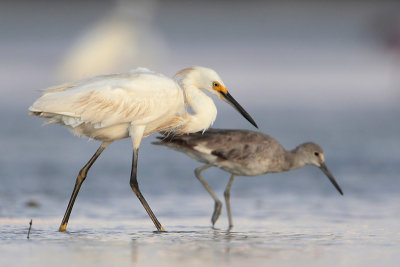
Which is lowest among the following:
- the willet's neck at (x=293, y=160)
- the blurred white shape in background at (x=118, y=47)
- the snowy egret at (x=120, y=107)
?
the willet's neck at (x=293, y=160)

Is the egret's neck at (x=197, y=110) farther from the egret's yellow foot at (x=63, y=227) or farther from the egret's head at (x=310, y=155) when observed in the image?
the egret's yellow foot at (x=63, y=227)

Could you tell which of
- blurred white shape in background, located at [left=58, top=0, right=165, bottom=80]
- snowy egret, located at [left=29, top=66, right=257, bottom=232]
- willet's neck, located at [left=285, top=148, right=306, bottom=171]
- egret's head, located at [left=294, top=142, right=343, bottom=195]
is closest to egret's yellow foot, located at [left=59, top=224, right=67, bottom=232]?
snowy egret, located at [left=29, top=66, right=257, bottom=232]

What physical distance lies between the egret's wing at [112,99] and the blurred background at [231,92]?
1.04m

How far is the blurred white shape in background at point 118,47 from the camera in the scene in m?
25.6

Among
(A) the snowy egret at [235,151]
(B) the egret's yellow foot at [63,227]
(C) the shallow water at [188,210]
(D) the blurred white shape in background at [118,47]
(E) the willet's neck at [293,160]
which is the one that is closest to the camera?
(C) the shallow water at [188,210]

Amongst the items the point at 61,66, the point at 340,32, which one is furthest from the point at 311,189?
the point at 340,32

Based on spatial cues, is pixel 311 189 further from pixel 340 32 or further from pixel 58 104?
pixel 340 32

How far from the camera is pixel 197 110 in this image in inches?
326

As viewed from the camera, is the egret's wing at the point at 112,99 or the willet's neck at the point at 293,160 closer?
the egret's wing at the point at 112,99

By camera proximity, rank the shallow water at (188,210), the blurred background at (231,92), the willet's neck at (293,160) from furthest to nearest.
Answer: the blurred background at (231,92) < the willet's neck at (293,160) < the shallow water at (188,210)

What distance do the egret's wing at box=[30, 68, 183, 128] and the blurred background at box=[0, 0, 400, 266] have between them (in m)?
1.04

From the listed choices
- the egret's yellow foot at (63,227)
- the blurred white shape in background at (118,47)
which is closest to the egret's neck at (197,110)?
the egret's yellow foot at (63,227)

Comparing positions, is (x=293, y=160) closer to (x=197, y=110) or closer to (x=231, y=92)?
(x=197, y=110)

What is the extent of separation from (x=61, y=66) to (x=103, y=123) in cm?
1866
